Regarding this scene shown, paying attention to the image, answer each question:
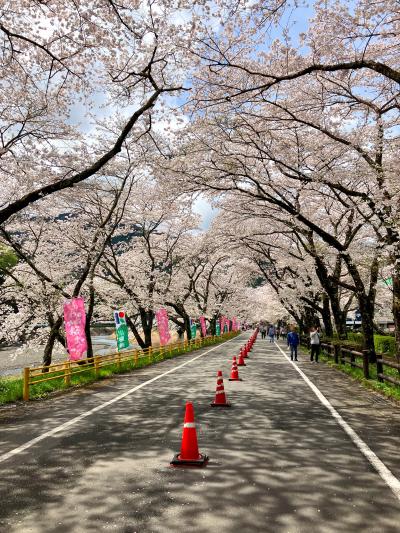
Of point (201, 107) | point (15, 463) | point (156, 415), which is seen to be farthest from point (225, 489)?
point (201, 107)

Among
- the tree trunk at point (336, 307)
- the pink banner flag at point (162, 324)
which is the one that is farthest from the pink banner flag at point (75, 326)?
the tree trunk at point (336, 307)

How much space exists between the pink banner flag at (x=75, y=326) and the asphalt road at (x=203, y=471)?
6027 mm

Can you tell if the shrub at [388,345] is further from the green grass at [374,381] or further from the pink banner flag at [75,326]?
the pink banner flag at [75,326]

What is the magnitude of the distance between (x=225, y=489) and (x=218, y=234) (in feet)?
69.6

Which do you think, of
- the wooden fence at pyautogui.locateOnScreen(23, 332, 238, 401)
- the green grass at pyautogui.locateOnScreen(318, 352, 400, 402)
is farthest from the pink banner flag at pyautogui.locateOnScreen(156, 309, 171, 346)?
the green grass at pyautogui.locateOnScreen(318, 352, 400, 402)

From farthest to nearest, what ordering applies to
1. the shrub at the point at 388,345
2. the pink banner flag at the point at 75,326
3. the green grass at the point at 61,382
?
the shrub at the point at 388,345 → the pink banner flag at the point at 75,326 → the green grass at the point at 61,382

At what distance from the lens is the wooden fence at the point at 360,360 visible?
11.6 metres

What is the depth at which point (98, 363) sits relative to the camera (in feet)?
55.1

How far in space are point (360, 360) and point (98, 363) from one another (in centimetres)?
1123

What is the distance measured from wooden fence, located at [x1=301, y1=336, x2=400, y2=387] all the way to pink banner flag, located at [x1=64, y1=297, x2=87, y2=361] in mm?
9888

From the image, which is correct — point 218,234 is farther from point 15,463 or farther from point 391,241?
point 15,463

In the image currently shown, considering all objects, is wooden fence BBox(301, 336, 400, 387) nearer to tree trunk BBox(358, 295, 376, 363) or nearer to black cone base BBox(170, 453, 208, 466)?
tree trunk BBox(358, 295, 376, 363)

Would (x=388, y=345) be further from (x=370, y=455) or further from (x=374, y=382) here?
(x=370, y=455)

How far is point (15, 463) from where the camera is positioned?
5.59 metres
